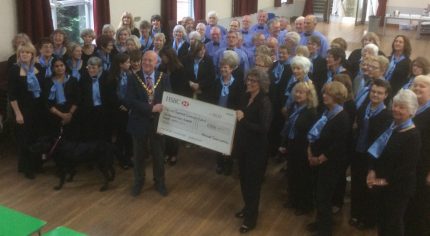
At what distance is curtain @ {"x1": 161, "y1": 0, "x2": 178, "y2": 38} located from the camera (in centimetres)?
880

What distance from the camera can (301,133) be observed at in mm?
4137

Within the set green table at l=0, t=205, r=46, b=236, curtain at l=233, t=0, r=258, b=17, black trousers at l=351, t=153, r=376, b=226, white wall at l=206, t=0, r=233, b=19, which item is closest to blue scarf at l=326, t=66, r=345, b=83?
black trousers at l=351, t=153, r=376, b=226

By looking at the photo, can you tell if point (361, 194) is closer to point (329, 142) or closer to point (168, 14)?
point (329, 142)

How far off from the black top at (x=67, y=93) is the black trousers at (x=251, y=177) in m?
2.18

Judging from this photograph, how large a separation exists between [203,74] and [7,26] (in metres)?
2.81

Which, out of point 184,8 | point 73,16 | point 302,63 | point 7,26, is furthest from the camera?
point 184,8

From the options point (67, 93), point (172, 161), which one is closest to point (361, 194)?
point (172, 161)

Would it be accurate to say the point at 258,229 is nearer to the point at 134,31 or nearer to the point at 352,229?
the point at 352,229

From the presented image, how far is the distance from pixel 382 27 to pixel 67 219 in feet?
47.6

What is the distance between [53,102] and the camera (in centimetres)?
511

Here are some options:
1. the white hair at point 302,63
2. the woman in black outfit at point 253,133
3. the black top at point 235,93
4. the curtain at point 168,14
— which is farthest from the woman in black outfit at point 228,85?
the curtain at point 168,14

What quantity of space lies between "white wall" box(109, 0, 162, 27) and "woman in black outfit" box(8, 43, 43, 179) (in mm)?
2947

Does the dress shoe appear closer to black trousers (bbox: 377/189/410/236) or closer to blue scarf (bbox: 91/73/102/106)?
blue scarf (bbox: 91/73/102/106)

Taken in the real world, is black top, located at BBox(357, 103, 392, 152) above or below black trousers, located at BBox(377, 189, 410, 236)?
above
